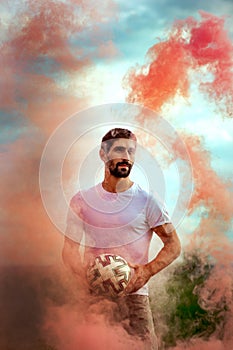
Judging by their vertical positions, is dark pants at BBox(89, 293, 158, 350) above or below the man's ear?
below

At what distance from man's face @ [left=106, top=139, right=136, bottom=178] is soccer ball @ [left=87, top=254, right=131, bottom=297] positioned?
148cm

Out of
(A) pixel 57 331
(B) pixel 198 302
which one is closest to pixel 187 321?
(B) pixel 198 302

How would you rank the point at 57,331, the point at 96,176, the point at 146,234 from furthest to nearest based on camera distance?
1. the point at 57,331
2. the point at 96,176
3. the point at 146,234

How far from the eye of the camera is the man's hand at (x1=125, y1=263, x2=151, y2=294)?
35.0 ft

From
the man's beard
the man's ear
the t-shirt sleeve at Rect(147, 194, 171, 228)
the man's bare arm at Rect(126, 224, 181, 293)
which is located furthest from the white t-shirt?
the man's ear

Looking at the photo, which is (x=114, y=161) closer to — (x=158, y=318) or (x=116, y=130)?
(x=116, y=130)

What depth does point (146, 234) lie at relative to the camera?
1113cm

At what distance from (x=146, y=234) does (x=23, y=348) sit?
5.63 meters

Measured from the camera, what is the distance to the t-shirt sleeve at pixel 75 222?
36.5ft

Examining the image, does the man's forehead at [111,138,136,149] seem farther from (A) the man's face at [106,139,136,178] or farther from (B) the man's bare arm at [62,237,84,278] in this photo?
(B) the man's bare arm at [62,237,84,278]

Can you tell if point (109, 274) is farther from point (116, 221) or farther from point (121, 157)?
point (121, 157)

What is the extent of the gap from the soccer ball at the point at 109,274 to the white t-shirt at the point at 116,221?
0.32 metres

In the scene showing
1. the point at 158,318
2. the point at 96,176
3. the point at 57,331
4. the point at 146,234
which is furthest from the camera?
the point at 158,318

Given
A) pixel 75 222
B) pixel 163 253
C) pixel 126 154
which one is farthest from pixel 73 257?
pixel 126 154
